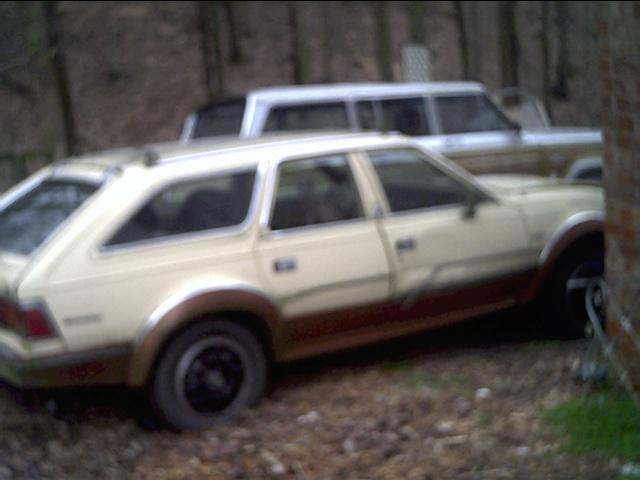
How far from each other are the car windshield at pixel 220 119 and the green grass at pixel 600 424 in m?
4.50

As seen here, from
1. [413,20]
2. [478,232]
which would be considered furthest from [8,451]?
[413,20]

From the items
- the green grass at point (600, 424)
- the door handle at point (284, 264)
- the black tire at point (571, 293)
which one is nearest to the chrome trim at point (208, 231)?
the door handle at point (284, 264)

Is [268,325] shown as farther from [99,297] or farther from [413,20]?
[413,20]

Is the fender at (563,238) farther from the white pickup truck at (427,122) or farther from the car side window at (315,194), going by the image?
the white pickup truck at (427,122)

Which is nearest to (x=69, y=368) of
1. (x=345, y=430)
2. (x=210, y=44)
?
(x=345, y=430)

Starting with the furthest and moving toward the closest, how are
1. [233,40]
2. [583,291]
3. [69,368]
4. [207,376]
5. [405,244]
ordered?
[233,40] → [583,291] → [405,244] → [207,376] → [69,368]

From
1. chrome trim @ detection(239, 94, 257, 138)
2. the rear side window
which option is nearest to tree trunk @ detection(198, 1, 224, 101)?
the rear side window

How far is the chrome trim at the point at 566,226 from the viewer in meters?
5.95

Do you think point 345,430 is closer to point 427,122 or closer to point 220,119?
point 220,119

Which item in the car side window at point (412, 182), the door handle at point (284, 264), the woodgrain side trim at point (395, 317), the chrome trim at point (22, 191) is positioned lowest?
the woodgrain side trim at point (395, 317)

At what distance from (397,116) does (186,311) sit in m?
4.84

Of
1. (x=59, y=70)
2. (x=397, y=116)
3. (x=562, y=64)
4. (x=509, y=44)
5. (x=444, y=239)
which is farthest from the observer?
(x=562, y=64)

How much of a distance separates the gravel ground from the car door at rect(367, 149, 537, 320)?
47 centimetres

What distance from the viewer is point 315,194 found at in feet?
17.4
